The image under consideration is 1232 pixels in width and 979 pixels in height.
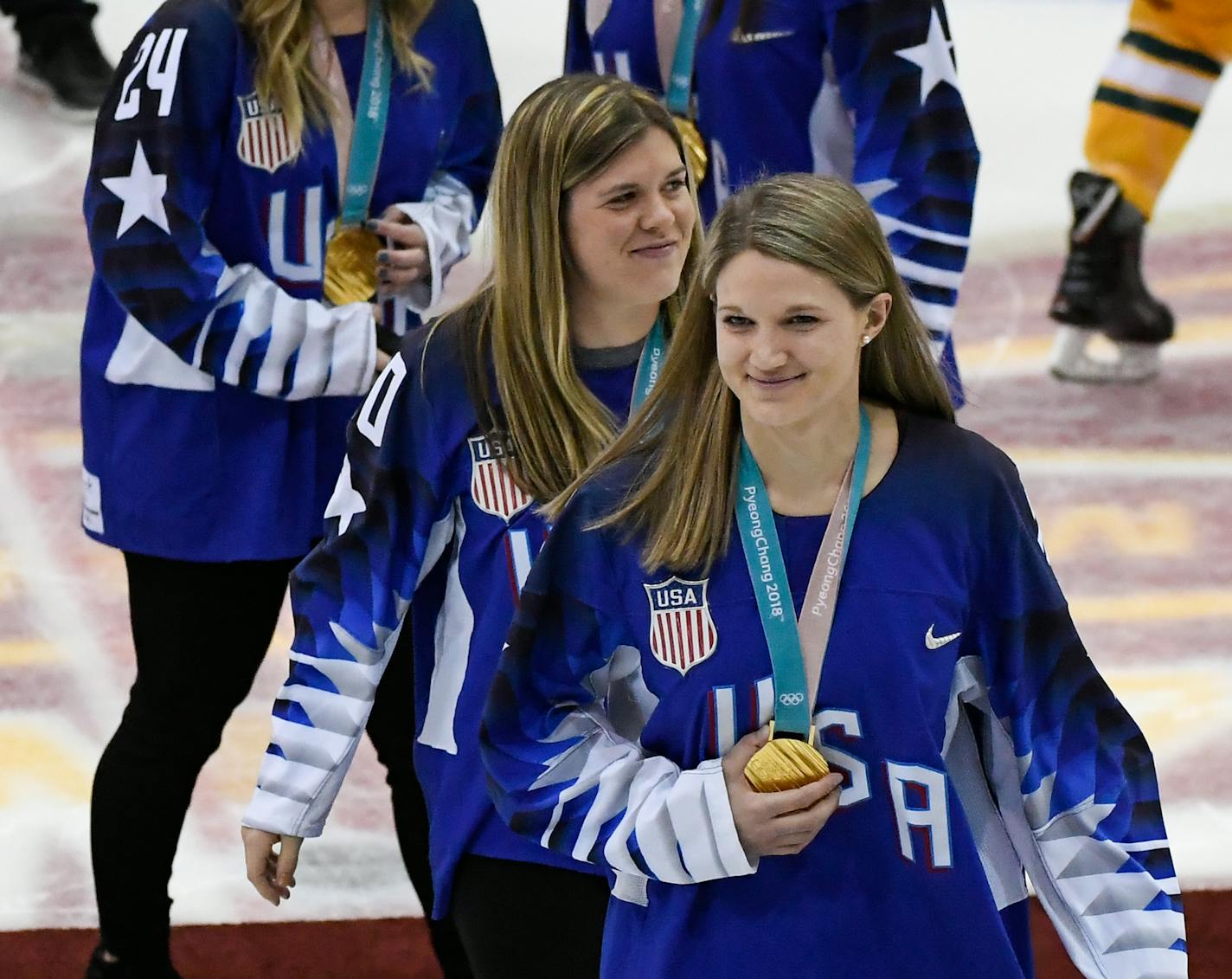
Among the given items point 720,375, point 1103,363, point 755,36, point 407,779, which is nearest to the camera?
point 720,375

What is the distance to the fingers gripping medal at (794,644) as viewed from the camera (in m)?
1.71

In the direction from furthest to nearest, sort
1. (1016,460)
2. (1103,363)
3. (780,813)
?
(1103,363) < (1016,460) < (780,813)

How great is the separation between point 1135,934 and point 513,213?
0.88 meters

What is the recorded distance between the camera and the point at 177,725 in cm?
278

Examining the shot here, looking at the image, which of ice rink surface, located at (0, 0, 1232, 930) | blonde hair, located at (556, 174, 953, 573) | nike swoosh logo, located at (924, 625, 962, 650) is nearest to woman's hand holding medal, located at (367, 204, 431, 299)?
ice rink surface, located at (0, 0, 1232, 930)

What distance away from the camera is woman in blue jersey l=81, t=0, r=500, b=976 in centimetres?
258

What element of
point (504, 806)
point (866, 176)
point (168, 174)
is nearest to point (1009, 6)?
point (866, 176)

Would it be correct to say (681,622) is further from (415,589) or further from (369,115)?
(369,115)

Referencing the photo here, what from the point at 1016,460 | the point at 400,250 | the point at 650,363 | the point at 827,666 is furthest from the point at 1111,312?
the point at 827,666

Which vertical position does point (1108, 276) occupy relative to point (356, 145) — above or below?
below

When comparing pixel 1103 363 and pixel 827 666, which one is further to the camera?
pixel 1103 363

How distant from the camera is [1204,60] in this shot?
502cm

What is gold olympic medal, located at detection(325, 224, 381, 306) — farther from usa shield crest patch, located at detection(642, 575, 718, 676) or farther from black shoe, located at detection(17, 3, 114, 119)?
black shoe, located at detection(17, 3, 114, 119)

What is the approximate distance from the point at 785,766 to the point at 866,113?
1.17m
